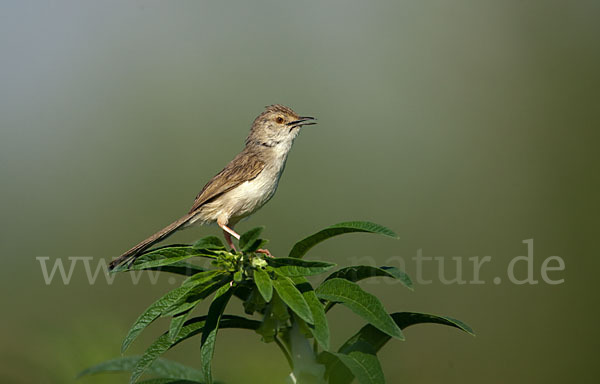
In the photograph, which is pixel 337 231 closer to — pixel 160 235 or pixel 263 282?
pixel 263 282

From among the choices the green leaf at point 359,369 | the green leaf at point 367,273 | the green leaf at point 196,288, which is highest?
the green leaf at point 367,273

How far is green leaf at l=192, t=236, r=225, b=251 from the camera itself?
1648mm

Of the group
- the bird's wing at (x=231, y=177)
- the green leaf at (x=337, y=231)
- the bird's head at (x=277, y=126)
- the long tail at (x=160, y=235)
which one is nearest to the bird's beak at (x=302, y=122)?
the bird's head at (x=277, y=126)

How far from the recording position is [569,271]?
4973 mm

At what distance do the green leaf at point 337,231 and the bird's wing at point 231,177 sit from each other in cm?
215

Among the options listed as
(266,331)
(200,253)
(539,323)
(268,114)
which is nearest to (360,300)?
(266,331)

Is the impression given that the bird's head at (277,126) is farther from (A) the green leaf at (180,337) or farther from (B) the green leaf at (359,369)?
(B) the green leaf at (359,369)

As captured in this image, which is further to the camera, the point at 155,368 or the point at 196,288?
the point at 155,368

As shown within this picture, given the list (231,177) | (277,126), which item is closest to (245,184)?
(231,177)

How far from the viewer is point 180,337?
1.67m

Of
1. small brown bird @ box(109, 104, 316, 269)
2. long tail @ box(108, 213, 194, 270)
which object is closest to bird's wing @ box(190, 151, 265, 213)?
small brown bird @ box(109, 104, 316, 269)

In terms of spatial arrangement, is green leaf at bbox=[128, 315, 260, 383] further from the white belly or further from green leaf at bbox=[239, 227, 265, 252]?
the white belly

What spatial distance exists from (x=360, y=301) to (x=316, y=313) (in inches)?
4.9

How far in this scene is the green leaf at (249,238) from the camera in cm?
171
